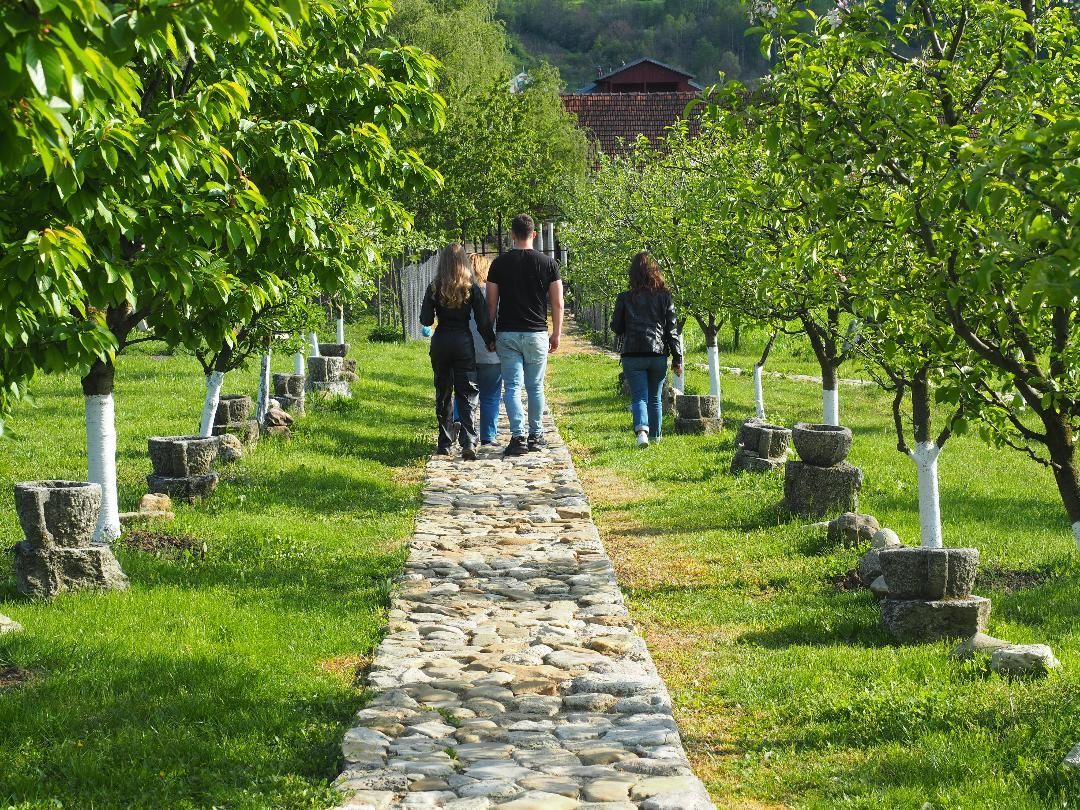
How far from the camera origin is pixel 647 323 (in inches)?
556

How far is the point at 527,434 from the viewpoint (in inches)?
563

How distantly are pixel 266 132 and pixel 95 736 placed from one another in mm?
3185

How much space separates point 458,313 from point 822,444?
4.54 metres

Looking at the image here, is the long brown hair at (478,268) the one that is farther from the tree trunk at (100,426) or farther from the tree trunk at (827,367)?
the tree trunk at (100,426)

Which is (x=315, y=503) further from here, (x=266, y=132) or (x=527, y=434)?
(x=266, y=132)

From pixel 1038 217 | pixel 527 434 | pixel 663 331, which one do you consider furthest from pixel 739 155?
pixel 1038 217

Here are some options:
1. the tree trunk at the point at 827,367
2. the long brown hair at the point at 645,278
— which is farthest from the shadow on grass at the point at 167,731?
the long brown hair at the point at 645,278

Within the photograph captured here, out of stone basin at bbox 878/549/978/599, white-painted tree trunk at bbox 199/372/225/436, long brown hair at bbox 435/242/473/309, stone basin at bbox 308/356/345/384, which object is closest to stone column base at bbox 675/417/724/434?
long brown hair at bbox 435/242/473/309

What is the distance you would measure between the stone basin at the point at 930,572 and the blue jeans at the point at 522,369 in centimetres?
663

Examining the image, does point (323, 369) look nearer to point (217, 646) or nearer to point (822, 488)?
point (822, 488)

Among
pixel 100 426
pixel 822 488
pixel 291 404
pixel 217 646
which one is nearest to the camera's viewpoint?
pixel 217 646

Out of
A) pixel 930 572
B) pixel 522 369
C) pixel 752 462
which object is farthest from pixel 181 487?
pixel 930 572

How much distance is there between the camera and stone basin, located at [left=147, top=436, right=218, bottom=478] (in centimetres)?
1058

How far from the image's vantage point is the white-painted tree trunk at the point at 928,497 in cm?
A: 802
